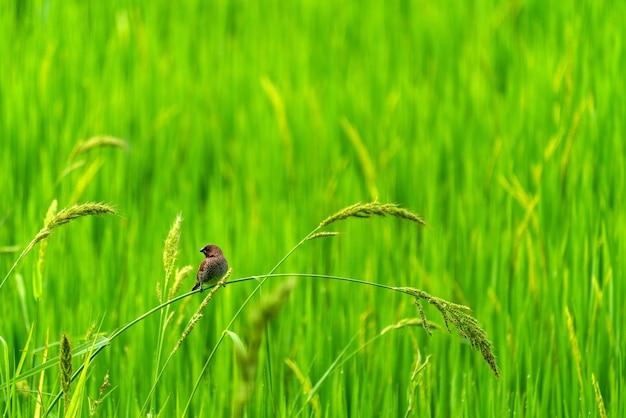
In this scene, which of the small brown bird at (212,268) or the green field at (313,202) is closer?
the small brown bird at (212,268)

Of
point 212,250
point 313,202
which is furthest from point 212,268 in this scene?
point 313,202

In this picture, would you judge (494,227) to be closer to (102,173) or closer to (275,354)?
(275,354)

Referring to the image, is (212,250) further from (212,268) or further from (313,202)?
(313,202)

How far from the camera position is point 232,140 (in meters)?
3.75

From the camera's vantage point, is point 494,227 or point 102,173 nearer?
point 494,227

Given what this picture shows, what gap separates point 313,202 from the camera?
10.3ft

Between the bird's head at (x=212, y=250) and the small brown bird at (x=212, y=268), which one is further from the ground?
the bird's head at (x=212, y=250)

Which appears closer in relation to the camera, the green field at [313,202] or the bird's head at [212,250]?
the bird's head at [212,250]

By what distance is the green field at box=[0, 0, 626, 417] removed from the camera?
2057mm

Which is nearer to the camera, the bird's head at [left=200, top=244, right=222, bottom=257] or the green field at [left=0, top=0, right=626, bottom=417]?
A: the bird's head at [left=200, top=244, right=222, bottom=257]

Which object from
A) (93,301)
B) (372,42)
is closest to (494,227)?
(93,301)

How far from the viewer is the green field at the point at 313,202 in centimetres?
206

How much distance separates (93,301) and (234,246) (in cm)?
54

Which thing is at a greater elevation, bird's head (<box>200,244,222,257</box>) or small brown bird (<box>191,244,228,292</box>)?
bird's head (<box>200,244,222,257</box>)
